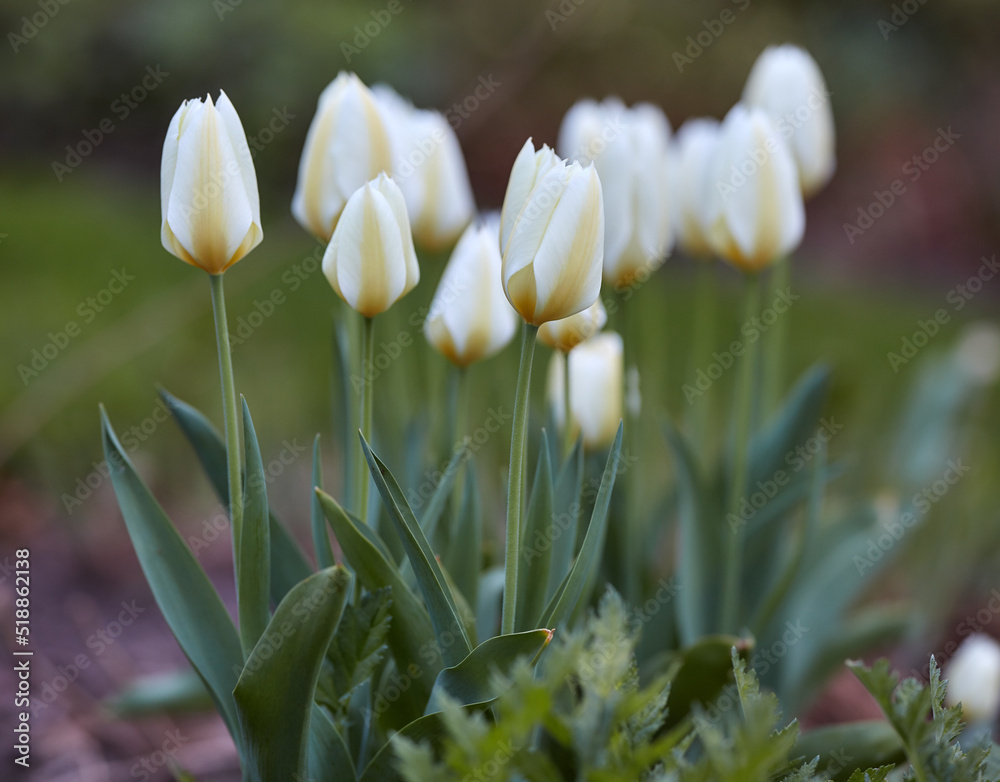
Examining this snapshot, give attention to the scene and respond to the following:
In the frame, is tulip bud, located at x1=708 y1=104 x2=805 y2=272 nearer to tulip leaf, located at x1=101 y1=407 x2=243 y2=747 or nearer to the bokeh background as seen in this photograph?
the bokeh background

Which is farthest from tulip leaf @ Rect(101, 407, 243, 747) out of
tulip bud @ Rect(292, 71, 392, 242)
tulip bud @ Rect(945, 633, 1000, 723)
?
tulip bud @ Rect(945, 633, 1000, 723)

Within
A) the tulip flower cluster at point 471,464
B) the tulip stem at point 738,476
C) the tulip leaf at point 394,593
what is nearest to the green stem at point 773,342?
the tulip flower cluster at point 471,464

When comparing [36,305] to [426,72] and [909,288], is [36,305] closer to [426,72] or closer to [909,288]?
[426,72]

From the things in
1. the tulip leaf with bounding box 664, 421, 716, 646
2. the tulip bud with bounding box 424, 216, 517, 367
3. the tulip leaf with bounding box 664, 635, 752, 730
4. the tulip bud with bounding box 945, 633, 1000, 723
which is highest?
the tulip bud with bounding box 424, 216, 517, 367

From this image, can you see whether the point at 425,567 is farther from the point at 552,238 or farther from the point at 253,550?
the point at 552,238

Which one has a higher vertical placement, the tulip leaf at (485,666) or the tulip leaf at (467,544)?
the tulip leaf at (467,544)

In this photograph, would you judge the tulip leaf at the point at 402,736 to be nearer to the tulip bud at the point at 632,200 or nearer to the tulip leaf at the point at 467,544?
the tulip leaf at the point at 467,544
